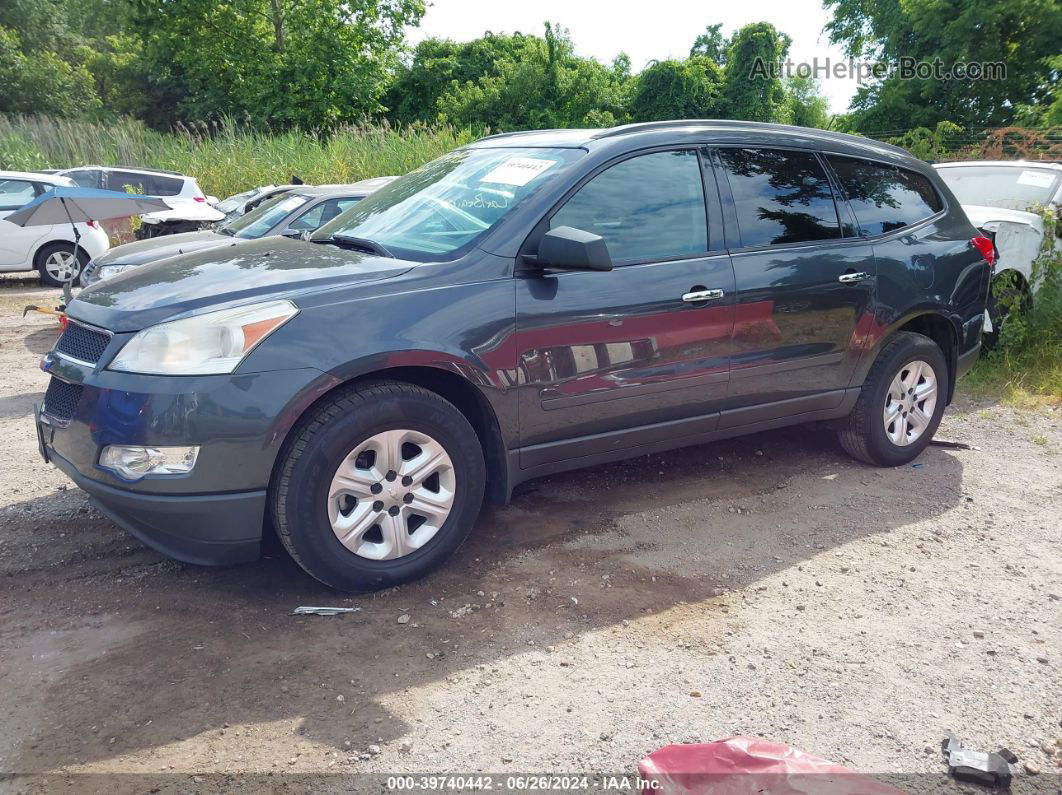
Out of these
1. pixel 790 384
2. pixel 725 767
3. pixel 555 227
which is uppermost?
pixel 555 227

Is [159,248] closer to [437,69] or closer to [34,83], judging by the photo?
[437,69]

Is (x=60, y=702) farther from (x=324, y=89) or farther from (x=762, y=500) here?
(x=324, y=89)

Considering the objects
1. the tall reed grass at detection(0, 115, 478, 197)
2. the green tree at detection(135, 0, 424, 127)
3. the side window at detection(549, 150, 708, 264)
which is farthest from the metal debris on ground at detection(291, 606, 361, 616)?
the green tree at detection(135, 0, 424, 127)

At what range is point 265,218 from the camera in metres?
8.91

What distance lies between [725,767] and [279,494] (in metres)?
1.82

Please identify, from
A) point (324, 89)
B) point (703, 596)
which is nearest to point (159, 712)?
point (703, 596)

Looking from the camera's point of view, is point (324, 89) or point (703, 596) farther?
point (324, 89)

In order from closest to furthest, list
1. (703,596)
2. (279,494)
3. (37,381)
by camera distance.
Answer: (279,494), (703,596), (37,381)

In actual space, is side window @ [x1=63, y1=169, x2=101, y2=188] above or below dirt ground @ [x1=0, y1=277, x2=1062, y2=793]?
above

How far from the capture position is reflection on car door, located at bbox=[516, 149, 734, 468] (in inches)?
147

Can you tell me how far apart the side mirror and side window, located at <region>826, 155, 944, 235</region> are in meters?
2.01

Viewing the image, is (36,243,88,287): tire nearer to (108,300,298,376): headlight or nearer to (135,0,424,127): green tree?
(108,300,298,376): headlight

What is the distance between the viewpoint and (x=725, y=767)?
229 centimetres

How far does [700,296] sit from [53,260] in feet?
38.0
